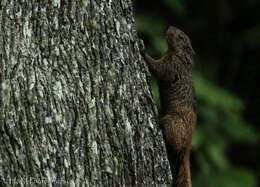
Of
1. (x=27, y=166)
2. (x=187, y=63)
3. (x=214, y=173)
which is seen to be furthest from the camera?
(x=214, y=173)

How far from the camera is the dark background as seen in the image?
7.33 metres

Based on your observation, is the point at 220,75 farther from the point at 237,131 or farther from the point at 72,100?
the point at 72,100

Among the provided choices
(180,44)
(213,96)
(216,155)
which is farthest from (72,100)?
(216,155)

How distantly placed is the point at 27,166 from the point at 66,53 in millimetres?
780

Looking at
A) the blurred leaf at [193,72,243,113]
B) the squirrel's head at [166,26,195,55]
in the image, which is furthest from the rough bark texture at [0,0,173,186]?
the blurred leaf at [193,72,243,113]

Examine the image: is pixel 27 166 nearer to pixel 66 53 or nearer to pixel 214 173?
pixel 66 53

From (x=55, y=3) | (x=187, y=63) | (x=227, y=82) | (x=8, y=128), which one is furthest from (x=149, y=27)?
(x=8, y=128)

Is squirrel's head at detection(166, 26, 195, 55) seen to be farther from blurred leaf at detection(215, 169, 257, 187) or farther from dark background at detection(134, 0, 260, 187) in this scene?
blurred leaf at detection(215, 169, 257, 187)

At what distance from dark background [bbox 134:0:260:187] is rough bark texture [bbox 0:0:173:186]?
2.81 m

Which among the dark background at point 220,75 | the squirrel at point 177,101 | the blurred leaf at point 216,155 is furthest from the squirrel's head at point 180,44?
the blurred leaf at point 216,155

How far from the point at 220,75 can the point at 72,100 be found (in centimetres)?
648

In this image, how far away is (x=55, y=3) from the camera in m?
3.60

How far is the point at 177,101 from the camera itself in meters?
4.97

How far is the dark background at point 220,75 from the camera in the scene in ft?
24.1
